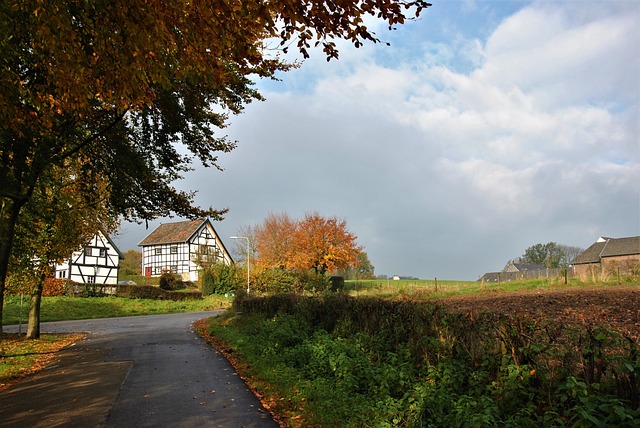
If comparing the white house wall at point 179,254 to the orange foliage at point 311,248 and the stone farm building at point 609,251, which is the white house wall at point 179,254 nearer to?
the orange foliage at point 311,248

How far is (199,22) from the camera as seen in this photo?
6.04 metres

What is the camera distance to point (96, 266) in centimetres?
5744

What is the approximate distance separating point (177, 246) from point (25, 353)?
58218 mm

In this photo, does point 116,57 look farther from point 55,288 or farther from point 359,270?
point 359,270

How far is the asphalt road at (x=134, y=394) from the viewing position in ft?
22.4

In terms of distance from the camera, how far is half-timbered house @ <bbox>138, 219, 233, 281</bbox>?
6962 centimetres

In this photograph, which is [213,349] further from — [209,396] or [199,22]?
[199,22]

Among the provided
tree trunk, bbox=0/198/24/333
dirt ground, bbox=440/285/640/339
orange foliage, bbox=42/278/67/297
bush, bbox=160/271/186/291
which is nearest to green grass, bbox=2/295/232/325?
orange foliage, bbox=42/278/67/297

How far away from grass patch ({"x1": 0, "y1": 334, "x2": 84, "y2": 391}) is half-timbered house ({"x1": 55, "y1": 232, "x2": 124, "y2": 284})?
3948cm

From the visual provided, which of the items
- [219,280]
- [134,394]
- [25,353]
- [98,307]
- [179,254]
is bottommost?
[98,307]

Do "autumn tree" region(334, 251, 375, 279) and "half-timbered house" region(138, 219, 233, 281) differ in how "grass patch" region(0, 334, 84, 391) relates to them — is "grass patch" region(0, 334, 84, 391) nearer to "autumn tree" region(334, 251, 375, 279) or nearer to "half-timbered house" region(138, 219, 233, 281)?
"autumn tree" region(334, 251, 375, 279)

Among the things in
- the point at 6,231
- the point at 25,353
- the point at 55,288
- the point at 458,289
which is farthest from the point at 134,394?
the point at 55,288

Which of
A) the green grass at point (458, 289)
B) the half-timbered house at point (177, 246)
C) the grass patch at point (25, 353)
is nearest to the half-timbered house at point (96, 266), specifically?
the half-timbered house at point (177, 246)

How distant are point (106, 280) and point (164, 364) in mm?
50691
